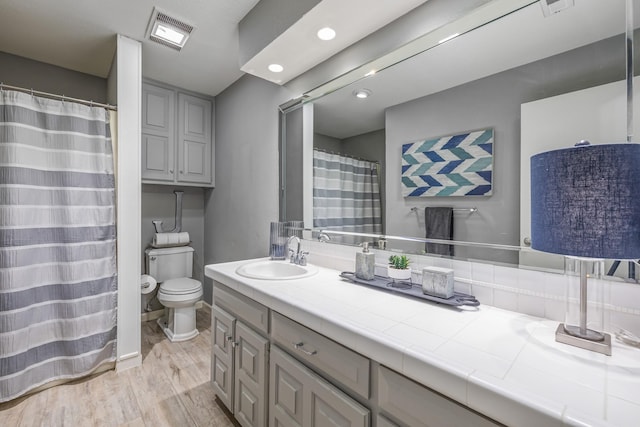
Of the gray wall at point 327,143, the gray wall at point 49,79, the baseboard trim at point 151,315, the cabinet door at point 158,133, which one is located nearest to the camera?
the gray wall at point 327,143

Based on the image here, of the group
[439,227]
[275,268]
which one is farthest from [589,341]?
[275,268]

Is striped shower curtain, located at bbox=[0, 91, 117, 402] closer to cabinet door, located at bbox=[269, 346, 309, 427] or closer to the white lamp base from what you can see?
cabinet door, located at bbox=[269, 346, 309, 427]

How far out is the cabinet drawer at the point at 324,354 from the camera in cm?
86

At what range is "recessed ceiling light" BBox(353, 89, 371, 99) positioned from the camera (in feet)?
5.24

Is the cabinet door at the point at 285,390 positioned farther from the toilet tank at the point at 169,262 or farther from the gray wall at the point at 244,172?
the toilet tank at the point at 169,262

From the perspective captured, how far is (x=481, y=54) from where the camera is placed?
1.17 metres

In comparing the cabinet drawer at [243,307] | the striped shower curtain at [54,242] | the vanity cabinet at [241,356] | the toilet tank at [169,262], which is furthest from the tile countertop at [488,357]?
the toilet tank at [169,262]

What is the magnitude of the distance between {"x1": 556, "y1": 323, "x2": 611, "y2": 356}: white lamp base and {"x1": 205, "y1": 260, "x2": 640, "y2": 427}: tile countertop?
0.02 meters

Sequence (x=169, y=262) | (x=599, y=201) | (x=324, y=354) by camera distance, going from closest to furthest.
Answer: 1. (x=599, y=201)
2. (x=324, y=354)
3. (x=169, y=262)

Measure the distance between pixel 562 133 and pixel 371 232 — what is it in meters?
0.91

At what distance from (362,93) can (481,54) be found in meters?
0.63

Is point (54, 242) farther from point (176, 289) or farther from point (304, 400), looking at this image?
point (304, 400)

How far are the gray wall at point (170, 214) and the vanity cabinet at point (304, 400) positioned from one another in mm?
2356

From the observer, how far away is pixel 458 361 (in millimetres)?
696
